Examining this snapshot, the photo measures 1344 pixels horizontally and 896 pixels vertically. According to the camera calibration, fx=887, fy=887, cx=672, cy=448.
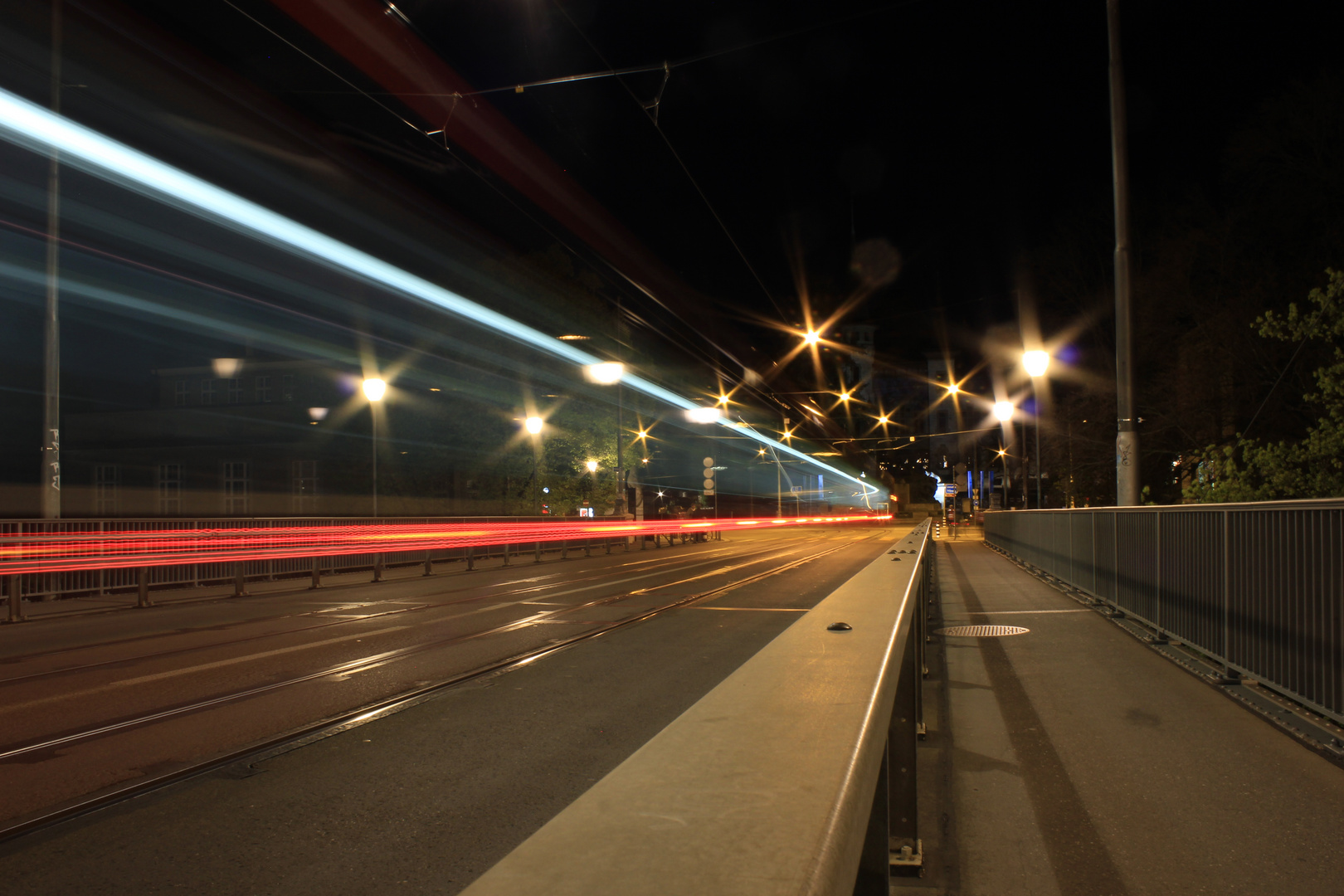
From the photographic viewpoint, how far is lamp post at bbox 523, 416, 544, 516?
1232 inches

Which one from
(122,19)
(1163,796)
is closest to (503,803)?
(1163,796)

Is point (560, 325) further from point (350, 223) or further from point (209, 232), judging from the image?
point (209, 232)

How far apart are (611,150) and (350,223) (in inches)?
578

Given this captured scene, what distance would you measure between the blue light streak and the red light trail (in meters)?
7.99

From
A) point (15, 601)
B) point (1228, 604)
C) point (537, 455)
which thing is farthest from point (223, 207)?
point (1228, 604)

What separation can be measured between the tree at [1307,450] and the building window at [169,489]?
34.6 m

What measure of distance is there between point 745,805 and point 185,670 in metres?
8.67

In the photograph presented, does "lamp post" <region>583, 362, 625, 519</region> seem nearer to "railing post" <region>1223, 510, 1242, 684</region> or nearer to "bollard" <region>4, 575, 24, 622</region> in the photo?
"bollard" <region>4, 575, 24, 622</region>

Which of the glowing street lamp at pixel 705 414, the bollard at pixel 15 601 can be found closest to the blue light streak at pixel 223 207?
the glowing street lamp at pixel 705 414

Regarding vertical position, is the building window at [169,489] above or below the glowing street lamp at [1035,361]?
below

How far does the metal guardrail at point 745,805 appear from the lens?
1237 millimetres

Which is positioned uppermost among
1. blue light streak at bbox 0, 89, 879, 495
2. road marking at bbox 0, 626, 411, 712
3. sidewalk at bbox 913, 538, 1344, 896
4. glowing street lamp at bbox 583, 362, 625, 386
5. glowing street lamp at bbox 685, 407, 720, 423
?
blue light streak at bbox 0, 89, 879, 495

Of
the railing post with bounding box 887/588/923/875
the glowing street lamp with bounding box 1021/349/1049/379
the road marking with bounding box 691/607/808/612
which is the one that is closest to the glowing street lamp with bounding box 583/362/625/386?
the glowing street lamp with bounding box 1021/349/1049/379

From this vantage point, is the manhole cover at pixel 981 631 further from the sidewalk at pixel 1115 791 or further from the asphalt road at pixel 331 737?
the asphalt road at pixel 331 737
